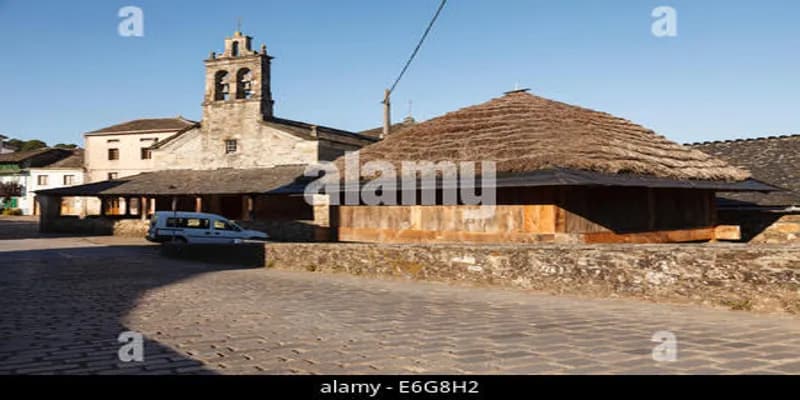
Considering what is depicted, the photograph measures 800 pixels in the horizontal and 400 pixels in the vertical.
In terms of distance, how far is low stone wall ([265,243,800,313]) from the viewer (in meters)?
8.02

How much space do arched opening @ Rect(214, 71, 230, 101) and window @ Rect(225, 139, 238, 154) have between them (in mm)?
2655

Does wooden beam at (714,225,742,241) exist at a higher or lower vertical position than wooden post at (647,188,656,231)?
lower

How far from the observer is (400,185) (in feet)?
54.9

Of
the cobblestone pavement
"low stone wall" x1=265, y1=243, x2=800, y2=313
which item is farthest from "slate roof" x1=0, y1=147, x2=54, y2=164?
"low stone wall" x1=265, y1=243, x2=800, y2=313

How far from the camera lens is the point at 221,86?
125 feet

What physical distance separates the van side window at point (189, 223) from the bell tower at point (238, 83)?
40.5ft

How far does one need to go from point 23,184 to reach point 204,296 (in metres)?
58.7

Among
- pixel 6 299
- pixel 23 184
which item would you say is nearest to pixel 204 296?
pixel 6 299

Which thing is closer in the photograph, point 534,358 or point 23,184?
point 534,358

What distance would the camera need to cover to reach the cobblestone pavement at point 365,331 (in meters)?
5.29

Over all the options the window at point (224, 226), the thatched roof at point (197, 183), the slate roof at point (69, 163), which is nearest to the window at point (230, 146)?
the thatched roof at point (197, 183)

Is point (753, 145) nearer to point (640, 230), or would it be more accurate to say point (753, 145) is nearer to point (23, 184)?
point (640, 230)

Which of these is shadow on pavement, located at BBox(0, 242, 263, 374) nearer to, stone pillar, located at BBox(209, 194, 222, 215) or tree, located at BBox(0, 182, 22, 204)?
stone pillar, located at BBox(209, 194, 222, 215)
